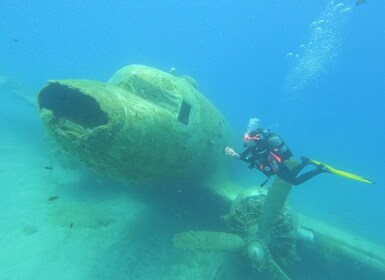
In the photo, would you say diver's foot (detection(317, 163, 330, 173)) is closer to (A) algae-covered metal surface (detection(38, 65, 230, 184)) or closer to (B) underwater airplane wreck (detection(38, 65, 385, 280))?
(B) underwater airplane wreck (detection(38, 65, 385, 280))

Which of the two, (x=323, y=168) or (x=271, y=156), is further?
(x=323, y=168)

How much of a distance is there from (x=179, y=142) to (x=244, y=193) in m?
2.87

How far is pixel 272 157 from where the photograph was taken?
23.4 ft

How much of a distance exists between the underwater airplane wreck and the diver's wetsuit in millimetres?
352

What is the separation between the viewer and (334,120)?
395 ft

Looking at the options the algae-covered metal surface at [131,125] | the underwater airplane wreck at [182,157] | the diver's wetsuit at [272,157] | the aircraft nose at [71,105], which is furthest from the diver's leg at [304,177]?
the aircraft nose at [71,105]

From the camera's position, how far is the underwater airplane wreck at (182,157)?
551 cm

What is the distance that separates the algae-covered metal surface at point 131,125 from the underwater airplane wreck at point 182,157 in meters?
0.02

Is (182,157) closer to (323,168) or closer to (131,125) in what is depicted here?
(131,125)

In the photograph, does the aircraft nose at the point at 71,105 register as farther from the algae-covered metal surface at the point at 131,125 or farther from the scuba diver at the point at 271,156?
the scuba diver at the point at 271,156

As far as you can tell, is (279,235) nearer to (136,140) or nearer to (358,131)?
(136,140)

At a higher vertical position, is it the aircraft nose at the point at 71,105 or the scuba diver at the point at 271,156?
the scuba diver at the point at 271,156

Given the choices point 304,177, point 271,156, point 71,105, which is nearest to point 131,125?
point 71,105

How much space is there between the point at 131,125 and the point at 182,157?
213cm
